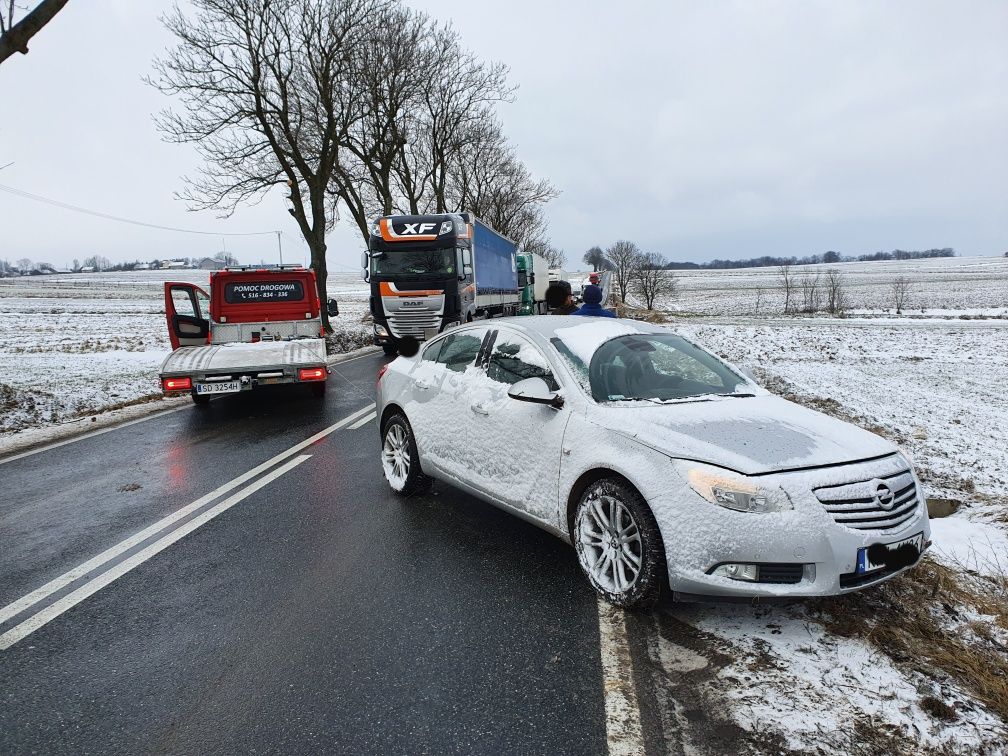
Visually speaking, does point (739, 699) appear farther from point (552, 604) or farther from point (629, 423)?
point (629, 423)

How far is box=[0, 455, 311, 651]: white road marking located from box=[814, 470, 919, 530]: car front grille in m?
4.08

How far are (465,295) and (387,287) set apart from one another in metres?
2.36

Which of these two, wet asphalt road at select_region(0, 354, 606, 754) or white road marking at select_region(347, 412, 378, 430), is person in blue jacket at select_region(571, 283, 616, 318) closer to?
wet asphalt road at select_region(0, 354, 606, 754)

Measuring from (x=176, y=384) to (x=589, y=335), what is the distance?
739cm

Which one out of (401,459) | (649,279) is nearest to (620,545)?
(401,459)

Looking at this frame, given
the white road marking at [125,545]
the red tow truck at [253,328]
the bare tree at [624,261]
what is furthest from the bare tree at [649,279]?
the white road marking at [125,545]

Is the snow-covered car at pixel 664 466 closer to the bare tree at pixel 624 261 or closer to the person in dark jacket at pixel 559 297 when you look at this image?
the person in dark jacket at pixel 559 297

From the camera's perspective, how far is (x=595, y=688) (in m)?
2.68

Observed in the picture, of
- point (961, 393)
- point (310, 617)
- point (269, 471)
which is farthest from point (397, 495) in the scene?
point (961, 393)

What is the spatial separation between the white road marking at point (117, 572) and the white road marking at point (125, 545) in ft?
0.44

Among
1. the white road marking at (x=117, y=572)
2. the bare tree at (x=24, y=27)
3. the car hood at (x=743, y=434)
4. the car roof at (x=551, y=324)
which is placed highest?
the bare tree at (x=24, y=27)

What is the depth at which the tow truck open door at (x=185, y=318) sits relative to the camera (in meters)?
11.2

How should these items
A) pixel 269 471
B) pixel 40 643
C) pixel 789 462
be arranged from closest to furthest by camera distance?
pixel 789 462 < pixel 40 643 < pixel 269 471

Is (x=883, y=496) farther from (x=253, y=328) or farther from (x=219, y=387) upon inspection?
(x=253, y=328)
